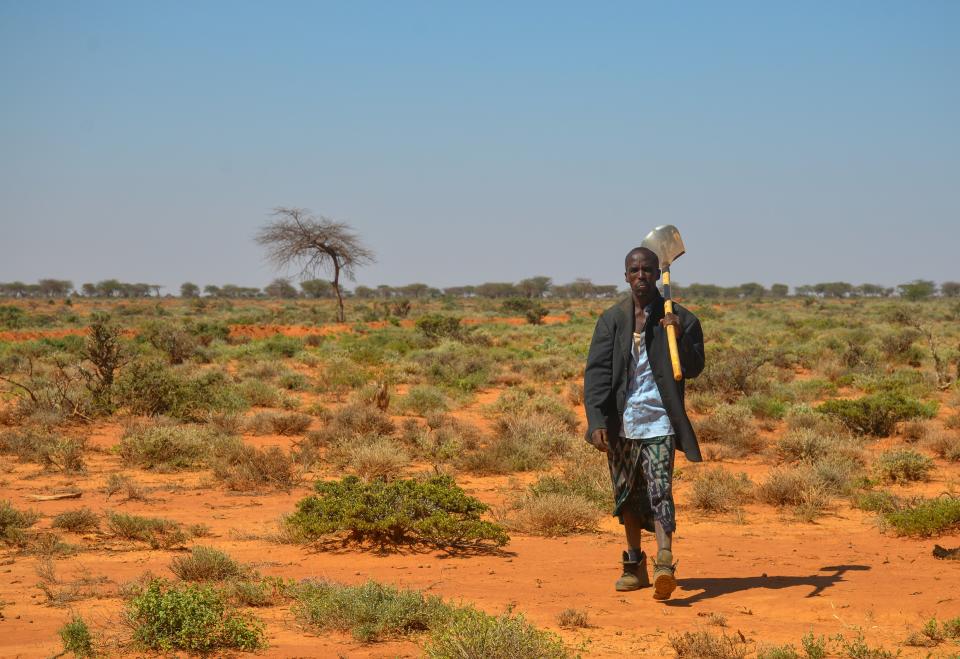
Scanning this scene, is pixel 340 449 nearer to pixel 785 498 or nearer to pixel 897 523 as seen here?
pixel 785 498

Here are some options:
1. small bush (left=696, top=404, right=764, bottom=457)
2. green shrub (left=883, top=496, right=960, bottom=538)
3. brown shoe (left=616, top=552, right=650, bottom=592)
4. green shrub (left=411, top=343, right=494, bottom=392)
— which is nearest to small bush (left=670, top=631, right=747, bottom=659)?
brown shoe (left=616, top=552, right=650, bottom=592)

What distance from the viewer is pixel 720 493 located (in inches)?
379

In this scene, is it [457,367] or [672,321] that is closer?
[672,321]

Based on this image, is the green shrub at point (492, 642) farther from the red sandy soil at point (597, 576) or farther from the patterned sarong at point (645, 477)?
the patterned sarong at point (645, 477)

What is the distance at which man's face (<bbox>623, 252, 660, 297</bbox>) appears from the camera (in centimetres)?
597

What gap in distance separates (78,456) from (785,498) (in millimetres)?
8588

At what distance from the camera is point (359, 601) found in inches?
217

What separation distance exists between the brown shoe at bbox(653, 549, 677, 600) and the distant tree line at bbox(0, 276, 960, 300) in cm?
8530

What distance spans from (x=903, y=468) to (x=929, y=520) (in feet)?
10.2

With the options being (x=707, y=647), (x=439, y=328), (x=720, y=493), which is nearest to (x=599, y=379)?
(x=707, y=647)

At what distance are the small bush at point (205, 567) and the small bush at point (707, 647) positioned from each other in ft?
10.6

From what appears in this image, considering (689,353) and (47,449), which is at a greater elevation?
(689,353)

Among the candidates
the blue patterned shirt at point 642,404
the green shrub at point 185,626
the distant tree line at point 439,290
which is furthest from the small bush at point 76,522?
the distant tree line at point 439,290

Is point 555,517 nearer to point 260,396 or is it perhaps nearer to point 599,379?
point 599,379
